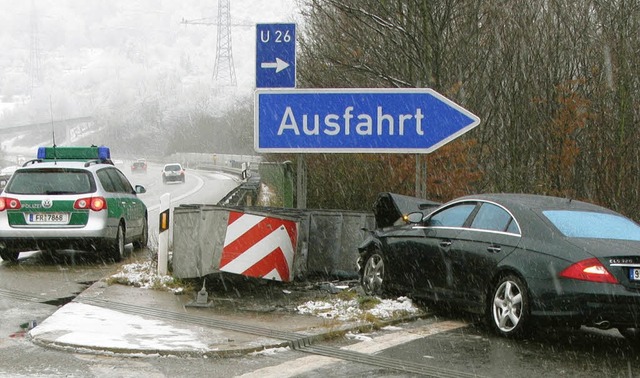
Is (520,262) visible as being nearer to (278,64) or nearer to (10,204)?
(278,64)

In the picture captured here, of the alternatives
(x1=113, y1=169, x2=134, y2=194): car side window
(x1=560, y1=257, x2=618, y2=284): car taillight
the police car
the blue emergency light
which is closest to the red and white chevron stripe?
(x1=560, y1=257, x2=618, y2=284): car taillight

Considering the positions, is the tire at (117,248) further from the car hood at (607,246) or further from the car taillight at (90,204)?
→ the car hood at (607,246)

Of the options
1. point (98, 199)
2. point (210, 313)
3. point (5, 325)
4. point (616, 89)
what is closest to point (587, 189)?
point (616, 89)

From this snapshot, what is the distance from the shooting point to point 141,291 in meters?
11.0

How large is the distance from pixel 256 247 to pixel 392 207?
2089 mm

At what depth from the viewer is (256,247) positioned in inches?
421

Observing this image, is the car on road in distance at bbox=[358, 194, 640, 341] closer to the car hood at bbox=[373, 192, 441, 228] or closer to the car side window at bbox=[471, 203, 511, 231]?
the car side window at bbox=[471, 203, 511, 231]

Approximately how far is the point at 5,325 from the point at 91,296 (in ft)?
5.21

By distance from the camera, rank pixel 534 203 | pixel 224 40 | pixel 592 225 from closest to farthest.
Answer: pixel 592 225
pixel 534 203
pixel 224 40

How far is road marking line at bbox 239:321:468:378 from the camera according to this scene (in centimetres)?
714

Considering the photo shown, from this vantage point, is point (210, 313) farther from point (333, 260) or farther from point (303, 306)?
point (333, 260)

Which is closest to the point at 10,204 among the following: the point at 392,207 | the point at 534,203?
the point at 392,207

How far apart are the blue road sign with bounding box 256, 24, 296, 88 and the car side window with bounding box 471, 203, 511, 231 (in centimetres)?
355

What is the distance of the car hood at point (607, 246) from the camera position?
8070 millimetres
